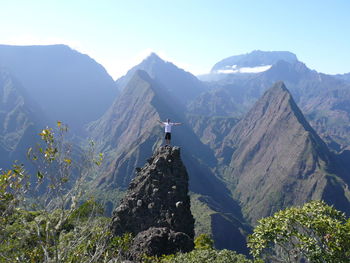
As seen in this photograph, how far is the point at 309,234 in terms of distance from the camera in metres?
31.0

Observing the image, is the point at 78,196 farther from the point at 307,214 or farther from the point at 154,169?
the point at 154,169

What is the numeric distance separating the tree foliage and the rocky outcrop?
1161 inches

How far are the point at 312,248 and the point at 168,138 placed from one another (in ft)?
108

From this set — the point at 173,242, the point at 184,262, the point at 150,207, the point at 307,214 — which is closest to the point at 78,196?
the point at 184,262

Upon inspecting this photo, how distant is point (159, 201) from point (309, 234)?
38.6m

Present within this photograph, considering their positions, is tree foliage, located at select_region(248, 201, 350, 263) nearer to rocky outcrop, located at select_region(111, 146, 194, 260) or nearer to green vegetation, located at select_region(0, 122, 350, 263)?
green vegetation, located at select_region(0, 122, 350, 263)

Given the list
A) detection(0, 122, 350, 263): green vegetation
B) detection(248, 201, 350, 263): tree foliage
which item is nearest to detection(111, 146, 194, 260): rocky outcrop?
detection(0, 122, 350, 263): green vegetation

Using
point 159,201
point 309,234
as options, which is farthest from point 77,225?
point 159,201

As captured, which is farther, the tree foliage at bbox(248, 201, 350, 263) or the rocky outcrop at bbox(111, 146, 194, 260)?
the rocky outcrop at bbox(111, 146, 194, 260)

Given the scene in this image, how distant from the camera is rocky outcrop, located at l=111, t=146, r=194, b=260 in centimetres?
6352

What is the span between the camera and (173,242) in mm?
54469

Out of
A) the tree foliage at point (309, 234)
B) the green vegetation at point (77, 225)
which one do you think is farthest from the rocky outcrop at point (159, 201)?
the tree foliage at point (309, 234)

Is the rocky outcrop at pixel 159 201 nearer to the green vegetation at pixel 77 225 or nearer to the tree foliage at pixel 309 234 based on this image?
the green vegetation at pixel 77 225

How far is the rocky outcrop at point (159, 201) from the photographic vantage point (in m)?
63.5
